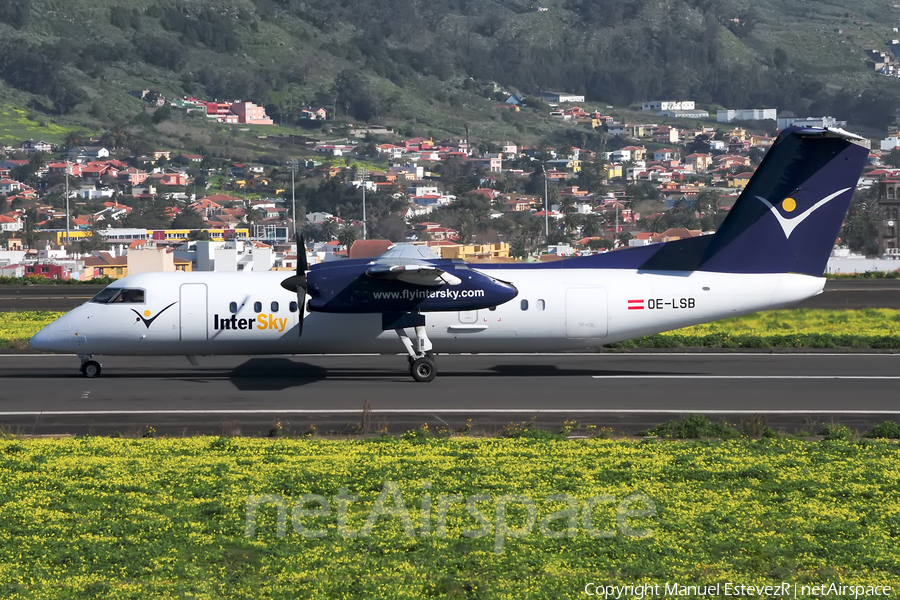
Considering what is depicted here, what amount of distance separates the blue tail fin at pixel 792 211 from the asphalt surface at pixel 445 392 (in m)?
3.06

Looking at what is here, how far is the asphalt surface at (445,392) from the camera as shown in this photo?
22.2 m

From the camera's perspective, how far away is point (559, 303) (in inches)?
1094

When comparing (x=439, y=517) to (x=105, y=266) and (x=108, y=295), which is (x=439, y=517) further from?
(x=105, y=266)

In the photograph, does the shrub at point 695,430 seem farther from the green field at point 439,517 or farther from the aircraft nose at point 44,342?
the aircraft nose at point 44,342

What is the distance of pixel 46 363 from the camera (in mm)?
32188

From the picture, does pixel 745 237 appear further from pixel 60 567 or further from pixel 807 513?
pixel 60 567

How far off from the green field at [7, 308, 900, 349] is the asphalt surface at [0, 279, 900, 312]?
4.46 m

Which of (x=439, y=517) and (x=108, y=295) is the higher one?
(x=108, y=295)

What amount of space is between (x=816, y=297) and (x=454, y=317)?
36.3 m

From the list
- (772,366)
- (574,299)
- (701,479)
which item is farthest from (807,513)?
(772,366)

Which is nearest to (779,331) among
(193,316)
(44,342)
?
(193,316)

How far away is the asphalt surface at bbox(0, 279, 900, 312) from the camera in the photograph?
53781 millimetres

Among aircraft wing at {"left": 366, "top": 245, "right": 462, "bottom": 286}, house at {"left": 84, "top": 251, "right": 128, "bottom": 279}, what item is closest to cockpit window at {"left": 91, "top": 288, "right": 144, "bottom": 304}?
aircraft wing at {"left": 366, "top": 245, "right": 462, "bottom": 286}

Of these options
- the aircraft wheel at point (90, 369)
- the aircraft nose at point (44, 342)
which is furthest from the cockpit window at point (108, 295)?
the aircraft wheel at point (90, 369)
